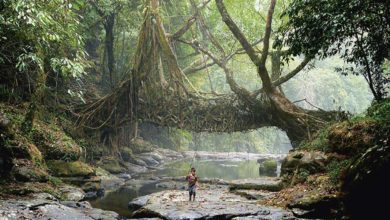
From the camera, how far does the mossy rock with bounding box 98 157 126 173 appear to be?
19125mm

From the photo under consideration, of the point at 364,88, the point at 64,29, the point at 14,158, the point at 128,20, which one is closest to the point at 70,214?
the point at 14,158

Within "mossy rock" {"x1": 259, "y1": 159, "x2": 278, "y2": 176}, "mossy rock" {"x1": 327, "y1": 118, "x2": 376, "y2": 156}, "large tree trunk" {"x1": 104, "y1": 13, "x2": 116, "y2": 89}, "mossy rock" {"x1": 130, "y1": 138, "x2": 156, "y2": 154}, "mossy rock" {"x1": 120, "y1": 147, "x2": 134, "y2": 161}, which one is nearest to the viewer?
"mossy rock" {"x1": 327, "y1": 118, "x2": 376, "y2": 156}

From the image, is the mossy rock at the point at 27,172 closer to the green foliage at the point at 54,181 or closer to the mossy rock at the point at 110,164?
the green foliage at the point at 54,181

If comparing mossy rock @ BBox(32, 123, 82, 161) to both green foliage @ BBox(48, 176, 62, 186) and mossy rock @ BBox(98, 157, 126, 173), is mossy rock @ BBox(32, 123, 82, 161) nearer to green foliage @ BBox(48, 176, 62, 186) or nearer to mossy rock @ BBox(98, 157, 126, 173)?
green foliage @ BBox(48, 176, 62, 186)

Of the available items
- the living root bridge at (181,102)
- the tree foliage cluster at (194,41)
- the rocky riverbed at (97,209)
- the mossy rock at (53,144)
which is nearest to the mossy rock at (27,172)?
the rocky riverbed at (97,209)

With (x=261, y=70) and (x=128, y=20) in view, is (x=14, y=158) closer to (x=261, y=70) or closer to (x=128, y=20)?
(x=261, y=70)

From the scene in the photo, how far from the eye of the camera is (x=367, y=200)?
6777 millimetres

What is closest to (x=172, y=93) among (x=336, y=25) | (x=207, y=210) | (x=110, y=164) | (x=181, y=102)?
(x=181, y=102)

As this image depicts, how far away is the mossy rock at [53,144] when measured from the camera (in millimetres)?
13094

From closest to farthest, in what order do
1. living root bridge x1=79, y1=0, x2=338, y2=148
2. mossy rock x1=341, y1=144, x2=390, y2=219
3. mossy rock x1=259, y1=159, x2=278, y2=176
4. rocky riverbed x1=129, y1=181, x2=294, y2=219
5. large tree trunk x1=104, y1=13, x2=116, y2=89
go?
mossy rock x1=341, y1=144, x2=390, y2=219 → rocky riverbed x1=129, y1=181, x2=294, y2=219 → living root bridge x1=79, y1=0, x2=338, y2=148 → large tree trunk x1=104, y1=13, x2=116, y2=89 → mossy rock x1=259, y1=159, x2=278, y2=176

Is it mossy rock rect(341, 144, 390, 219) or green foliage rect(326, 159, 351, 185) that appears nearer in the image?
mossy rock rect(341, 144, 390, 219)

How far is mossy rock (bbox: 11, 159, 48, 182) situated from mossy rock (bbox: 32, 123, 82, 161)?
1.81 meters

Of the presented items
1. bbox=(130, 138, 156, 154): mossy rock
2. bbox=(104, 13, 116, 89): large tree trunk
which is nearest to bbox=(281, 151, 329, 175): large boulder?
bbox=(104, 13, 116, 89): large tree trunk

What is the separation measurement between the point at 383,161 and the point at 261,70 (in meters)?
9.17
